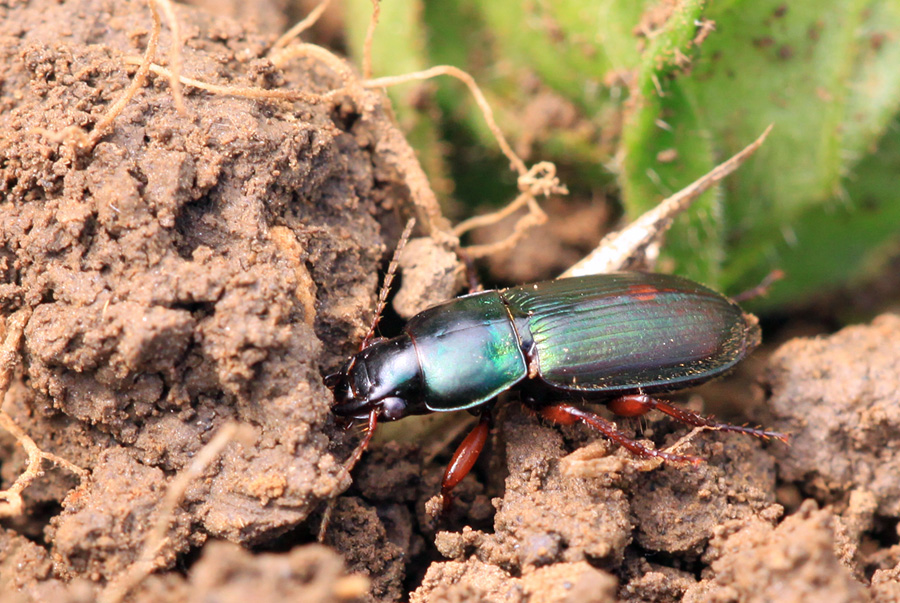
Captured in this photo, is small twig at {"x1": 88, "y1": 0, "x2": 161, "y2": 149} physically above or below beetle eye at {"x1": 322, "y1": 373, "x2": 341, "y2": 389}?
above

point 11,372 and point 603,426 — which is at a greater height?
point 11,372

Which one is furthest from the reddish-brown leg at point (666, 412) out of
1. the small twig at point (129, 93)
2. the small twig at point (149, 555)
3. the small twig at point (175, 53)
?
the small twig at point (129, 93)

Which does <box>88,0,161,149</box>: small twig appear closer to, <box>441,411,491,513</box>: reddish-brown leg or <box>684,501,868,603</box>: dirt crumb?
<box>441,411,491,513</box>: reddish-brown leg

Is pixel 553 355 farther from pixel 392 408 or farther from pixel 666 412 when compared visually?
pixel 392 408

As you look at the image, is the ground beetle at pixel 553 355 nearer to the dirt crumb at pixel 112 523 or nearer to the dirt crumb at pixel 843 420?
the dirt crumb at pixel 843 420

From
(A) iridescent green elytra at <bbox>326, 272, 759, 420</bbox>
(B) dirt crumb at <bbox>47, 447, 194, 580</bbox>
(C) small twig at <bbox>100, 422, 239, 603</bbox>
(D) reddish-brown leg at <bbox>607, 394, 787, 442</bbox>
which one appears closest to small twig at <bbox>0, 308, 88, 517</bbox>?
(B) dirt crumb at <bbox>47, 447, 194, 580</bbox>

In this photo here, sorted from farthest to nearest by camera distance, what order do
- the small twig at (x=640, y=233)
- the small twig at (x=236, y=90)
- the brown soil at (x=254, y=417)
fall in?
1. the small twig at (x=640, y=233)
2. the small twig at (x=236, y=90)
3. the brown soil at (x=254, y=417)

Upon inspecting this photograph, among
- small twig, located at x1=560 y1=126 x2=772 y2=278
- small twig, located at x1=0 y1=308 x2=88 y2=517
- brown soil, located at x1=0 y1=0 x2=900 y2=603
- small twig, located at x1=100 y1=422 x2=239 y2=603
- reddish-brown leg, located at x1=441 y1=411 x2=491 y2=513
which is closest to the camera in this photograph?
small twig, located at x1=100 y1=422 x2=239 y2=603

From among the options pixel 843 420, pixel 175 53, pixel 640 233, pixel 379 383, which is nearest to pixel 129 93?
pixel 175 53
